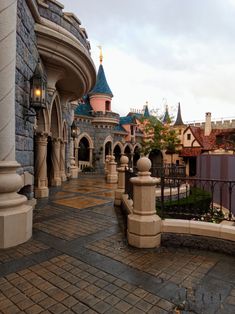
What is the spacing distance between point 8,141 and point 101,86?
2324 centimetres

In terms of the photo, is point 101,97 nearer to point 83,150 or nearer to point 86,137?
point 86,137

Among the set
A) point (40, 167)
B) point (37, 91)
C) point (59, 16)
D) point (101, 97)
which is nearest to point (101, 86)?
point (101, 97)

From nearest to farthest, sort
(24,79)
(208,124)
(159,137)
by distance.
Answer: (24,79) → (159,137) → (208,124)

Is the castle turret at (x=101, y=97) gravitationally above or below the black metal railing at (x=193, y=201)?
above

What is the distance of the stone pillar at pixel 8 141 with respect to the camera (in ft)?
13.1

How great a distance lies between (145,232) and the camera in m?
4.04

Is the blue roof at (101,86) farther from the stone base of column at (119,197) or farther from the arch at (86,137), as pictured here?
the stone base of column at (119,197)

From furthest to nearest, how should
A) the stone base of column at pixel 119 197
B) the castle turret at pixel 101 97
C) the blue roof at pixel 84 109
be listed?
the castle turret at pixel 101 97 < the blue roof at pixel 84 109 < the stone base of column at pixel 119 197

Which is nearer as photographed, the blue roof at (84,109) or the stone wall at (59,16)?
the stone wall at (59,16)

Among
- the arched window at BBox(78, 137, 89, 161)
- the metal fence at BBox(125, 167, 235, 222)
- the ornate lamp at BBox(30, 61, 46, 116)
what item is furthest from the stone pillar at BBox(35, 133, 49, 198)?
the arched window at BBox(78, 137, 89, 161)

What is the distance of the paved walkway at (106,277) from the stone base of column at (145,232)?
15 cm

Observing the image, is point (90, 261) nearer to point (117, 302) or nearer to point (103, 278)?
point (103, 278)

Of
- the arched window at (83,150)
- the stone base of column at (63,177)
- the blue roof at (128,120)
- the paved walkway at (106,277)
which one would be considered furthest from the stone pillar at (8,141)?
the blue roof at (128,120)

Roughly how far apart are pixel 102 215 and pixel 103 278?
9.90 feet
